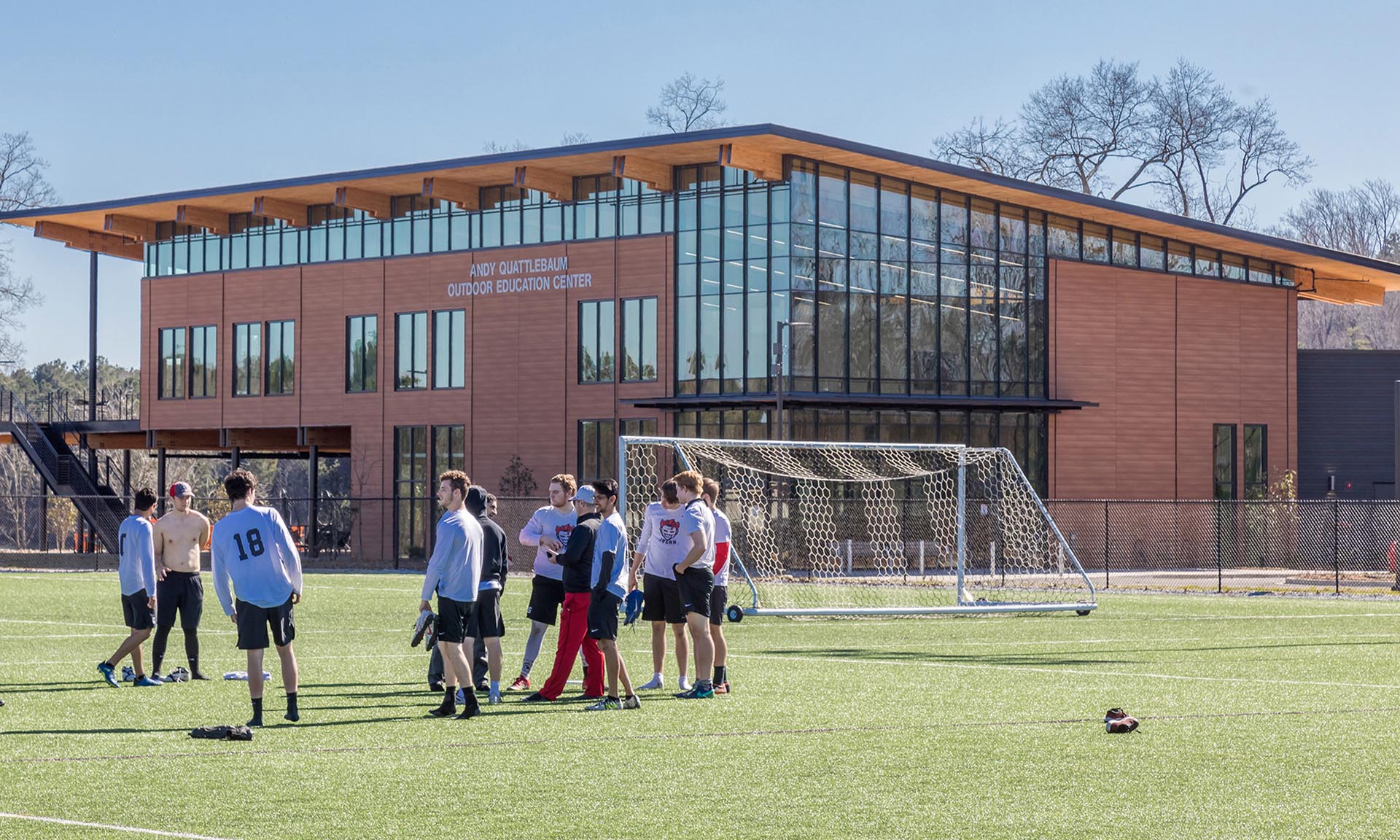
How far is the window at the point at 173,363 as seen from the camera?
57031 mm

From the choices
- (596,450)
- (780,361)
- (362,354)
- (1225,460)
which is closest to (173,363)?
(362,354)

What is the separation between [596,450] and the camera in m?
47.6

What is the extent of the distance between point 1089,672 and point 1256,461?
122 ft

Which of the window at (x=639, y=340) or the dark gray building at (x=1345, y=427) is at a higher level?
the window at (x=639, y=340)

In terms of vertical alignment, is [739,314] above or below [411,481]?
above

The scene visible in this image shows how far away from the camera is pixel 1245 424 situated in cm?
5094

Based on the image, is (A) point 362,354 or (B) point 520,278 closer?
(B) point 520,278

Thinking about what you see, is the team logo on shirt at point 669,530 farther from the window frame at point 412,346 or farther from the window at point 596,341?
the window frame at point 412,346

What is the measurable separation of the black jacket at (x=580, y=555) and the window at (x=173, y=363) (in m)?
46.7

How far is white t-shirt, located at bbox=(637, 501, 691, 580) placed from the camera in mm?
13648

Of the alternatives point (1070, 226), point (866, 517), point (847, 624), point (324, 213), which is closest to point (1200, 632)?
point (847, 624)

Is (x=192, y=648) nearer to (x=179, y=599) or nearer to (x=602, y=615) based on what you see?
(x=179, y=599)

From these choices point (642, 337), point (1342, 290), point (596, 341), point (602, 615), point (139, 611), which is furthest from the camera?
point (1342, 290)

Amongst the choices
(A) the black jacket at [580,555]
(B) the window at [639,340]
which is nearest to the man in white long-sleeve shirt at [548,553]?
(A) the black jacket at [580,555]
